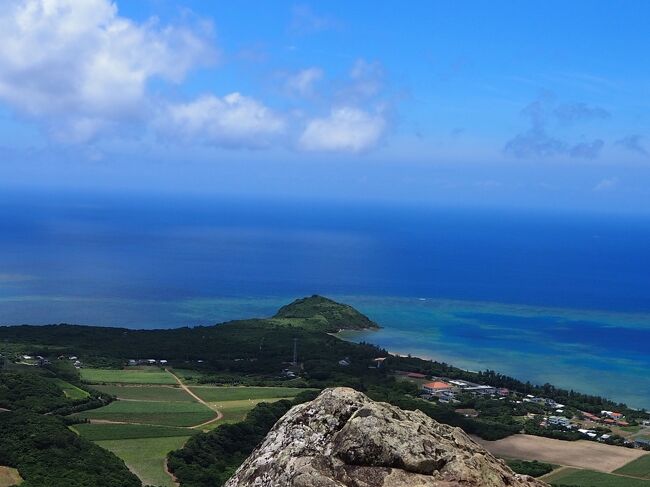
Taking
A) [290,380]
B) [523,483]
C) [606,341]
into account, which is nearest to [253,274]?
[606,341]

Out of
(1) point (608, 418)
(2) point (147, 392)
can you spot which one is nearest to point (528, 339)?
(1) point (608, 418)

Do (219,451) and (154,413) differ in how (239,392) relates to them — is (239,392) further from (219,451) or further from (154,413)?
(219,451)

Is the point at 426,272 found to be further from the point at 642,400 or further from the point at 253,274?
the point at 642,400

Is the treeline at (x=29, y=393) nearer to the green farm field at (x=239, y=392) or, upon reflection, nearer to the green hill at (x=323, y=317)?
the green farm field at (x=239, y=392)

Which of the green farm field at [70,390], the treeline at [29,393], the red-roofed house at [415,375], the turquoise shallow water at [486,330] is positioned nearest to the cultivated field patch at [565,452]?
the red-roofed house at [415,375]

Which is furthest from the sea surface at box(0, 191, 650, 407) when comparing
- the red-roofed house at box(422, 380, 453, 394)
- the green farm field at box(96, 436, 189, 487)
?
the green farm field at box(96, 436, 189, 487)

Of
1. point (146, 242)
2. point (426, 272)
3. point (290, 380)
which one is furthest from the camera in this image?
point (146, 242)

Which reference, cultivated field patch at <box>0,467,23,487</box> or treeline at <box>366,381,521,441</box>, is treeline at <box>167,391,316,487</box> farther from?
treeline at <box>366,381,521,441</box>
